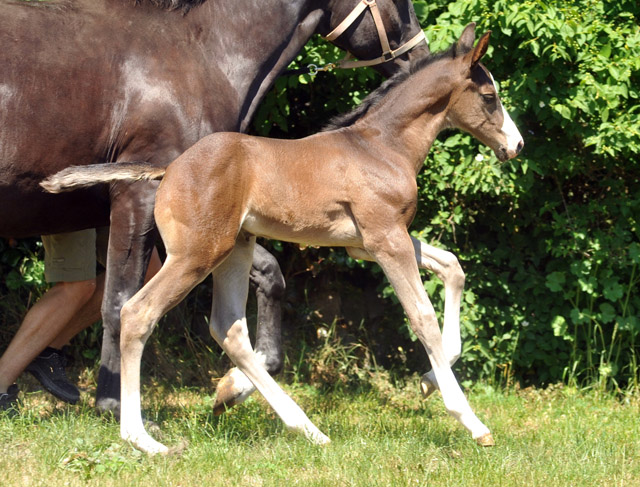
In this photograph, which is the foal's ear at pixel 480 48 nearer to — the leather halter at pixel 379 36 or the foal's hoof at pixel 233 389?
the leather halter at pixel 379 36

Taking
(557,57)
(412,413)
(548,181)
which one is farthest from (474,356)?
(557,57)

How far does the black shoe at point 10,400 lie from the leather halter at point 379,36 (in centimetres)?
263

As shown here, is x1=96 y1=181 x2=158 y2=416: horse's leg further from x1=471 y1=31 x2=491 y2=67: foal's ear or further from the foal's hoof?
x1=471 y1=31 x2=491 y2=67: foal's ear

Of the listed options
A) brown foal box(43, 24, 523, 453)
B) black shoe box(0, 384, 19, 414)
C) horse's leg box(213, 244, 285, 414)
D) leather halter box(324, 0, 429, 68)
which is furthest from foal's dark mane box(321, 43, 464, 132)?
black shoe box(0, 384, 19, 414)

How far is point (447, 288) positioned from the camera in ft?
13.6

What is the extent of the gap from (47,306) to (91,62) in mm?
1578

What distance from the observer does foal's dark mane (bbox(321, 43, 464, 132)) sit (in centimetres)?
411

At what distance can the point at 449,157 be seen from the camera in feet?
18.4

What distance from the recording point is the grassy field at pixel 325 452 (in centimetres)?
341

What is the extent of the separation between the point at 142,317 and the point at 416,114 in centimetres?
162

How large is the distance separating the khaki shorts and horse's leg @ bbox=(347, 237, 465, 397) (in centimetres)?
173

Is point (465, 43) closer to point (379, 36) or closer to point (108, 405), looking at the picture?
point (379, 36)

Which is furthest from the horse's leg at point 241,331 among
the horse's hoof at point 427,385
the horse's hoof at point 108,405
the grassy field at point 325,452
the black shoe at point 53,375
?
the black shoe at point 53,375

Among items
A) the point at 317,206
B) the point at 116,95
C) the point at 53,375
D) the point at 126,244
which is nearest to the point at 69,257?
the point at 53,375
